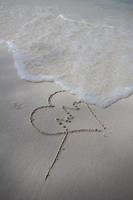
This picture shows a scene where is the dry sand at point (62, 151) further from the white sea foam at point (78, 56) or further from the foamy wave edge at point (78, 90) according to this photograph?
the white sea foam at point (78, 56)

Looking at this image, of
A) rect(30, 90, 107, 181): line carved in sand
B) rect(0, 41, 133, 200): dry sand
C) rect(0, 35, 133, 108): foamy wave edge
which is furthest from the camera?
rect(0, 35, 133, 108): foamy wave edge

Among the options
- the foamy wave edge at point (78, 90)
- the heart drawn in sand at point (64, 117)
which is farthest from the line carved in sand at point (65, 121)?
the foamy wave edge at point (78, 90)

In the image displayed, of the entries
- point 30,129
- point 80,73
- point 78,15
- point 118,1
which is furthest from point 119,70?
point 118,1

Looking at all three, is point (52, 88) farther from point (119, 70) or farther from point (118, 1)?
point (118, 1)

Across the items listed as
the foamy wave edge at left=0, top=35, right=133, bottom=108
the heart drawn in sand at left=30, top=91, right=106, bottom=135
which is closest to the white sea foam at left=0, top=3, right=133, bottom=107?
the foamy wave edge at left=0, top=35, right=133, bottom=108

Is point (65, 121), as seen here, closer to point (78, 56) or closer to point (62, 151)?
point (62, 151)

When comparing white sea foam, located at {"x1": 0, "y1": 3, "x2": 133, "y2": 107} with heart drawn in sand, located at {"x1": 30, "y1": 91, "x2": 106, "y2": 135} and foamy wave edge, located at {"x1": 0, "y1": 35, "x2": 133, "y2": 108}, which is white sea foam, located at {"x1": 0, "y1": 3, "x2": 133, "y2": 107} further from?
heart drawn in sand, located at {"x1": 30, "y1": 91, "x2": 106, "y2": 135}

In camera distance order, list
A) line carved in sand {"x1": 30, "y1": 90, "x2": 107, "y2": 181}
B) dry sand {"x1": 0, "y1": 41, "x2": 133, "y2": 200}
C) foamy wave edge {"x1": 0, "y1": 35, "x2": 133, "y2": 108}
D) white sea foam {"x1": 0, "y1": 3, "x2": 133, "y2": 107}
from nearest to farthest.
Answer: dry sand {"x1": 0, "y1": 41, "x2": 133, "y2": 200}, line carved in sand {"x1": 30, "y1": 90, "x2": 107, "y2": 181}, foamy wave edge {"x1": 0, "y1": 35, "x2": 133, "y2": 108}, white sea foam {"x1": 0, "y1": 3, "x2": 133, "y2": 107}
